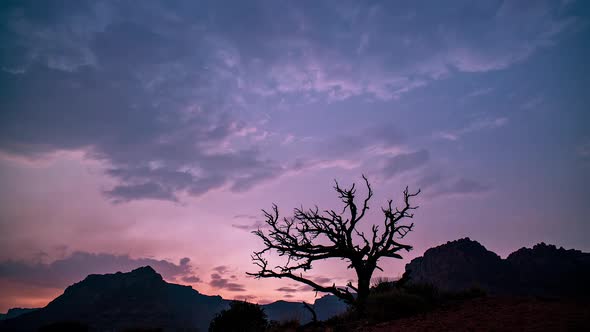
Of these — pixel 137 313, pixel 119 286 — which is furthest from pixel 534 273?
pixel 119 286

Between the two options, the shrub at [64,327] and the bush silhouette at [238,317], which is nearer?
the bush silhouette at [238,317]

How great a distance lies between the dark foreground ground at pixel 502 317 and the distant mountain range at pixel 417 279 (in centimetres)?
6911

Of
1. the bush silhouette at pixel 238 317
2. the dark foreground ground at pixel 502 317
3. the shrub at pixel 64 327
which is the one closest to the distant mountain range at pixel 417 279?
the shrub at pixel 64 327

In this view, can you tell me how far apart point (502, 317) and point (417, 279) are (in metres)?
81.0

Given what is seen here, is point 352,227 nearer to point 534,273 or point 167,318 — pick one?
point 534,273

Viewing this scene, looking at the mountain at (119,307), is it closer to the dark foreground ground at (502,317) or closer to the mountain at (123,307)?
the mountain at (123,307)

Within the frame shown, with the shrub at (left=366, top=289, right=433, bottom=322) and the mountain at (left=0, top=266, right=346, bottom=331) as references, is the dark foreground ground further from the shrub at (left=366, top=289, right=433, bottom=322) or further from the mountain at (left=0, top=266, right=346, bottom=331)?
the mountain at (left=0, top=266, right=346, bottom=331)

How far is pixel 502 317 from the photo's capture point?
7.90m

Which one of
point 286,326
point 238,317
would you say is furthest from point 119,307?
point 286,326

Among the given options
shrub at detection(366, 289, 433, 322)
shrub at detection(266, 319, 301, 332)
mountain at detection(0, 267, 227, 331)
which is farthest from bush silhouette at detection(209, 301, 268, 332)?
mountain at detection(0, 267, 227, 331)

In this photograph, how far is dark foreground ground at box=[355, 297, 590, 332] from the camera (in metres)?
6.81

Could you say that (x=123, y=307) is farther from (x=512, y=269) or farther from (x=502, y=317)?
(x=502, y=317)

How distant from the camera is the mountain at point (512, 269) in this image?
84.4 metres

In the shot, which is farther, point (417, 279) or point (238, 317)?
point (417, 279)
